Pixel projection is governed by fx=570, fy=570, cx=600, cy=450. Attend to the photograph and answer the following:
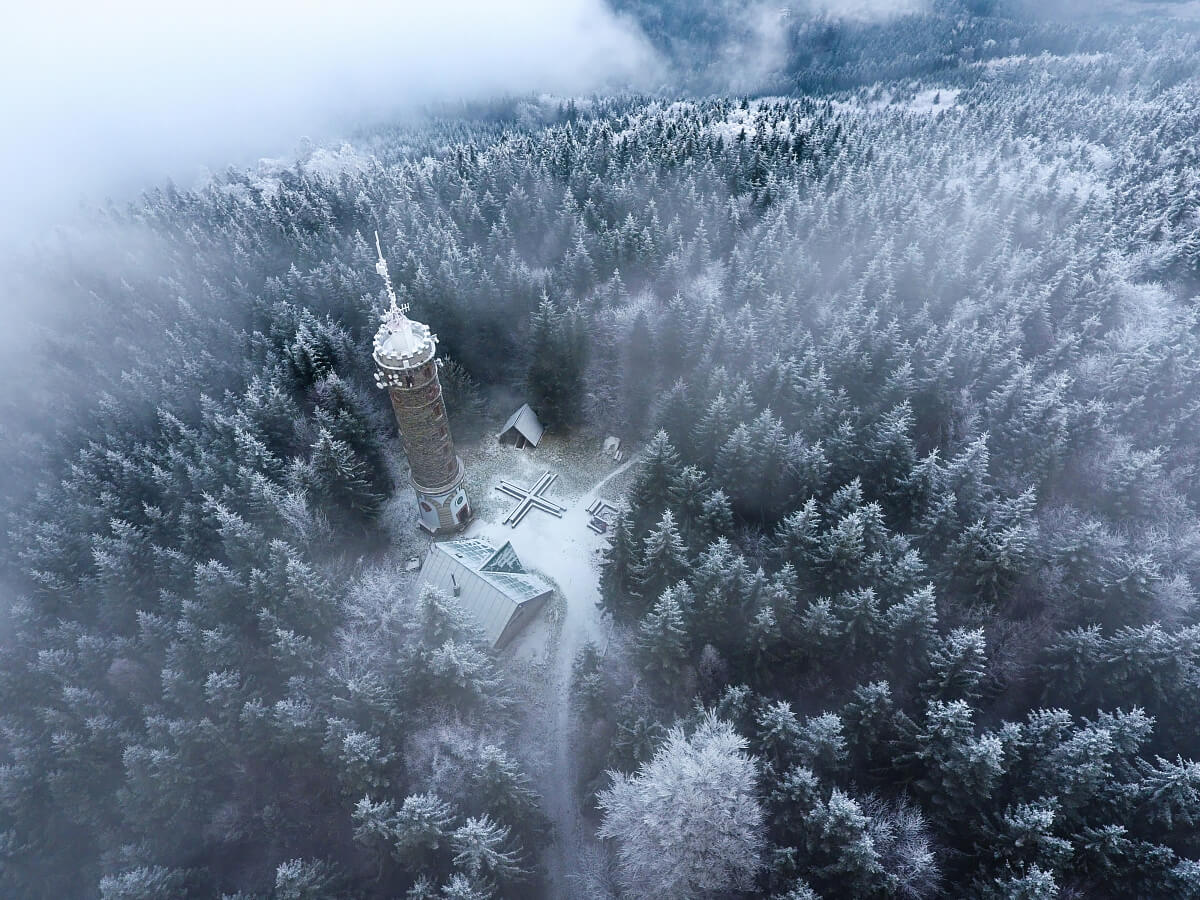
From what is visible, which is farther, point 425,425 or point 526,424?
point 526,424

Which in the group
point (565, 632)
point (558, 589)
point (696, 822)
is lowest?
point (565, 632)

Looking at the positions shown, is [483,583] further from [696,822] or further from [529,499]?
[696,822]

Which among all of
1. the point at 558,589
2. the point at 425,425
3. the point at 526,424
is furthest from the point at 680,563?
the point at 526,424

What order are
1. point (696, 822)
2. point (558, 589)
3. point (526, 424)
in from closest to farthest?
point (696, 822) → point (558, 589) → point (526, 424)

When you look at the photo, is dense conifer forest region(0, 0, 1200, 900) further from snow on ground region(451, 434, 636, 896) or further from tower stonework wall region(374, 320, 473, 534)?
tower stonework wall region(374, 320, 473, 534)

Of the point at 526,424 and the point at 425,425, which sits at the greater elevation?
the point at 425,425

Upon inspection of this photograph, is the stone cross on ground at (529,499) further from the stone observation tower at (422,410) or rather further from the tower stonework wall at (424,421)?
the stone observation tower at (422,410)
